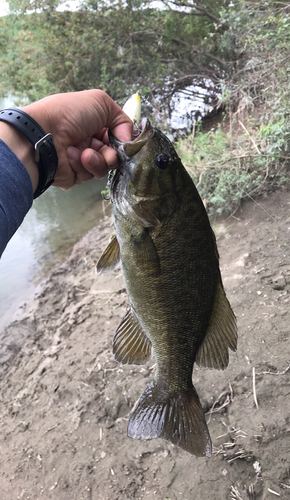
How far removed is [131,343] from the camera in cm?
197

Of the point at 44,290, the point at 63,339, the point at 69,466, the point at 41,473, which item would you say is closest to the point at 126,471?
the point at 69,466

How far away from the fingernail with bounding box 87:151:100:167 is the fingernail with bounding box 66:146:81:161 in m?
0.23

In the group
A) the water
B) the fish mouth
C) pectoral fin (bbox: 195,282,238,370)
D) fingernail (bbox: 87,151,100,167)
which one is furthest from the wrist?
the water

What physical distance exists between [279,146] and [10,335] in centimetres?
483

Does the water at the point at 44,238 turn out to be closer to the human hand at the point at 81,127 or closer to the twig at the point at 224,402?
the twig at the point at 224,402

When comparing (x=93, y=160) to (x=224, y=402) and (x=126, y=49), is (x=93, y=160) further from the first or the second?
(x=126, y=49)

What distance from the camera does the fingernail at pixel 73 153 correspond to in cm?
207

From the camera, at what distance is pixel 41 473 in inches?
119

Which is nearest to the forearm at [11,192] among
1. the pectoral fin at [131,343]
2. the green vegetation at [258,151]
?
the pectoral fin at [131,343]

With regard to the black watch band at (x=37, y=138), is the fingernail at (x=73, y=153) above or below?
below

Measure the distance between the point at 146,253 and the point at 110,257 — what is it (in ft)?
1.00

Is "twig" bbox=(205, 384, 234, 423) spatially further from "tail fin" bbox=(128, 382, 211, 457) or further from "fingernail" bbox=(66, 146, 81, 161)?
"fingernail" bbox=(66, 146, 81, 161)

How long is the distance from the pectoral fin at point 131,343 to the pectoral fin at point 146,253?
0.37 meters

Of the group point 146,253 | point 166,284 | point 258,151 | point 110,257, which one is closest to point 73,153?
point 110,257
